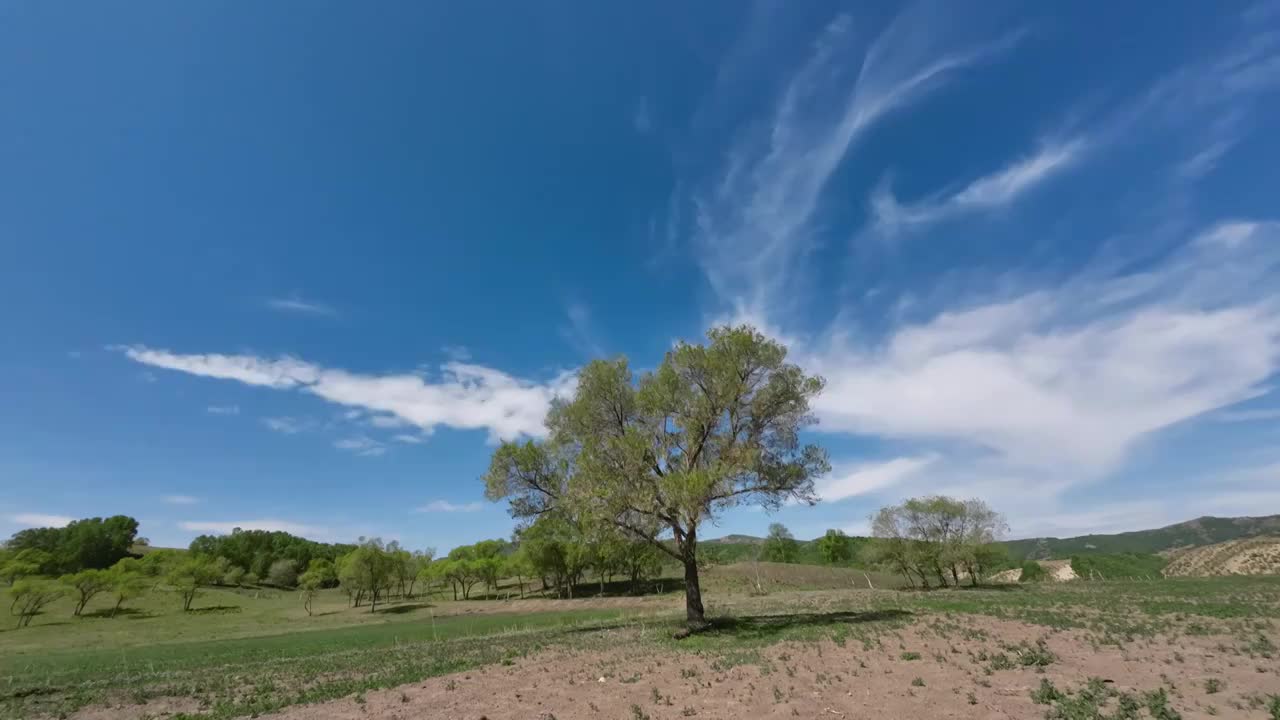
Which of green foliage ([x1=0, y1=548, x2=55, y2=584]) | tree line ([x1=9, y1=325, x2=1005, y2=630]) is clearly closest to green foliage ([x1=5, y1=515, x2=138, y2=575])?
green foliage ([x1=0, y1=548, x2=55, y2=584])

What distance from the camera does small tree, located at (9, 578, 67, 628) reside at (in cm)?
7906

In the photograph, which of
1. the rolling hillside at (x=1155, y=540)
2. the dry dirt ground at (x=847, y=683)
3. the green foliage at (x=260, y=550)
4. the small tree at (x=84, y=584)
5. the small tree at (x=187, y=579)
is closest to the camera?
the dry dirt ground at (x=847, y=683)

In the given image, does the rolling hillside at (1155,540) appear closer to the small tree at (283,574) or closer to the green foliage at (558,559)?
the green foliage at (558,559)

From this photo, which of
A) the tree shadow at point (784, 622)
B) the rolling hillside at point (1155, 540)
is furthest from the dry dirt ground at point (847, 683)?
the rolling hillside at point (1155, 540)

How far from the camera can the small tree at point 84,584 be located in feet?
288

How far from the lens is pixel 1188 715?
A: 10.1 m

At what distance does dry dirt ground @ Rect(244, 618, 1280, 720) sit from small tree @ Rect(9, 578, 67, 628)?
104m

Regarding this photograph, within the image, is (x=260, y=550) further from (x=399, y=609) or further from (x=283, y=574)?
(x=399, y=609)

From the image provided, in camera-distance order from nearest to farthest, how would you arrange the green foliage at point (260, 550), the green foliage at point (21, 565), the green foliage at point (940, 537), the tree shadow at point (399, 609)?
1. the green foliage at point (940, 537)
2. the tree shadow at point (399, 609)
3. the green foliage at point (21, 565)
4. the green foliage at point (260, 550)

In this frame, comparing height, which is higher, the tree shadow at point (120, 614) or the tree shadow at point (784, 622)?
the tree shadow at point (784, 622)

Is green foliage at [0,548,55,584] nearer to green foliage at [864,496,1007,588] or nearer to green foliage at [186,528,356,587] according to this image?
green foliage at [186,528,356,587]

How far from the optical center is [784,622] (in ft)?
94.3

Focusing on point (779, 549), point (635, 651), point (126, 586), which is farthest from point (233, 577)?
point (635, 651)

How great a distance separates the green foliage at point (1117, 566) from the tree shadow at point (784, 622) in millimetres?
77858
